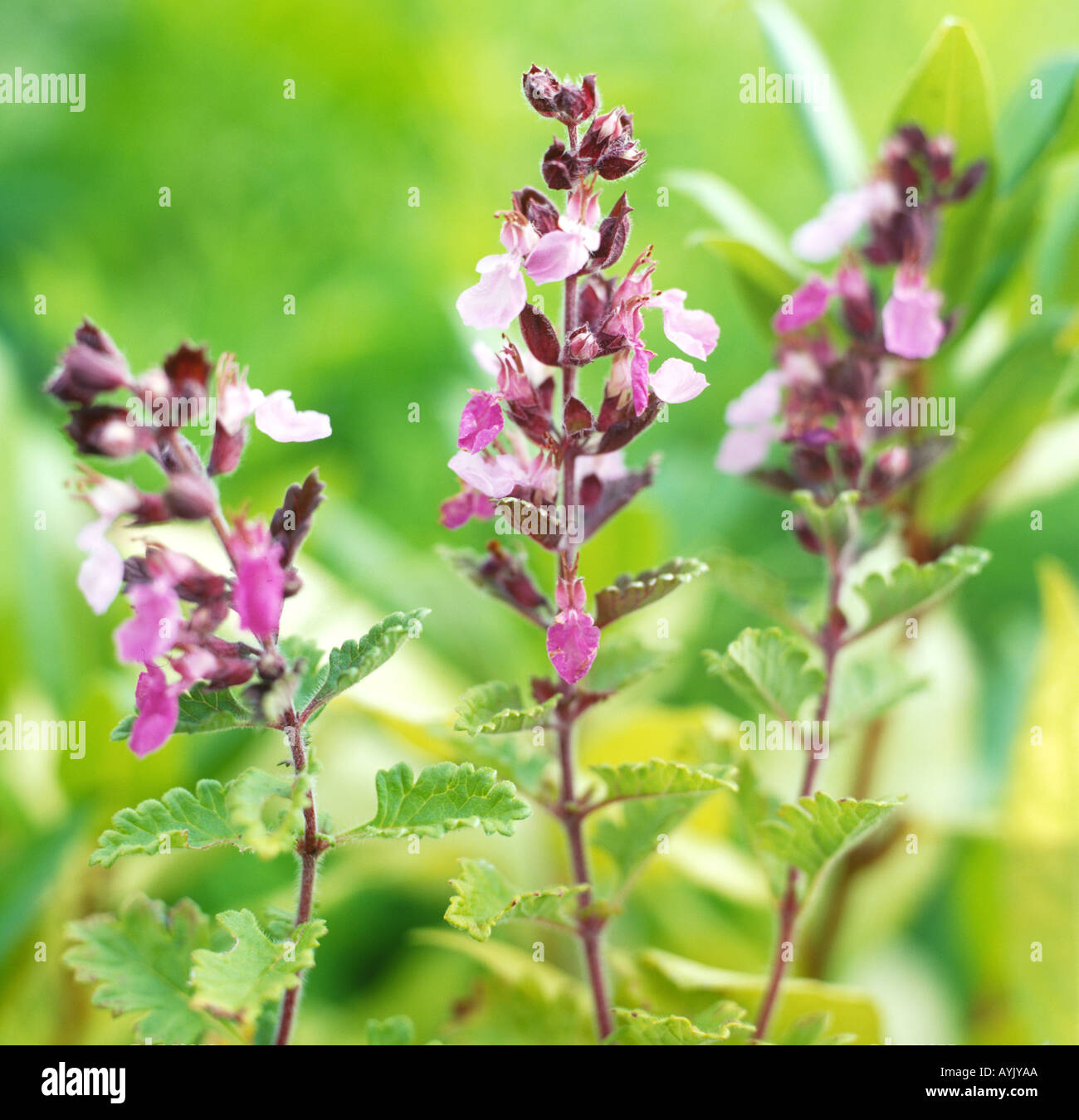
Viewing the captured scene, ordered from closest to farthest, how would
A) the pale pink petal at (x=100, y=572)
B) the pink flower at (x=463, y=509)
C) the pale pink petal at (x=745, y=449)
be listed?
the pale pink petal at (x=100, y=572)
the pink flower at (x=463, y=509)
the pale pink petal at (x=745, y=449)

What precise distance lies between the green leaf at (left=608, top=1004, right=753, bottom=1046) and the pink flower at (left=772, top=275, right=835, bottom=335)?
0.92 ft

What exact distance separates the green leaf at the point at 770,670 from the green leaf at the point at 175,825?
181 mm

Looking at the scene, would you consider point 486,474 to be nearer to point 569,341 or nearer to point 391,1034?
point 569,341

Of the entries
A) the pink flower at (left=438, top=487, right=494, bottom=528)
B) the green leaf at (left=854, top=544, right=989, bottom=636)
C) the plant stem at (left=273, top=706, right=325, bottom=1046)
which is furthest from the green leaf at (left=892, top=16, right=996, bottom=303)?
the plant stem at (left=273, top=706, right=325, bottom=1046)

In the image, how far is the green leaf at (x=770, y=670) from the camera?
433mm

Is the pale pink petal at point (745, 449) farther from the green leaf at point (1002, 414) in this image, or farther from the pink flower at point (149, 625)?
the pink flower at point (149, 625)

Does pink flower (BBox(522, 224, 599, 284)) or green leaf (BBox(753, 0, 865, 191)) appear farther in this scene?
green leaf (BBox(753, 0, 865, 191))

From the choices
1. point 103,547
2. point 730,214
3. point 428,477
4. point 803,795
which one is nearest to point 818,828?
point 803,795

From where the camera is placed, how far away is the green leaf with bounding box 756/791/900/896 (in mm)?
396

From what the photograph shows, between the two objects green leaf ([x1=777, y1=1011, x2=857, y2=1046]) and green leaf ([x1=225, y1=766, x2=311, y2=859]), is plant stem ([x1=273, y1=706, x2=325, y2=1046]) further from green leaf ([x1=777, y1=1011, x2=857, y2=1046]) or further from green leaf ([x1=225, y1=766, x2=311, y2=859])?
green leaf ([x1=777, y1=1011, x2=857, y2=1046])

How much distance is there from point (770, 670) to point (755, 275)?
26 cm

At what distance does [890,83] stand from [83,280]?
93 centimetres

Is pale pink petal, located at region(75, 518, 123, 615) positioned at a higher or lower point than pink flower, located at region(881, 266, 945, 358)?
lower

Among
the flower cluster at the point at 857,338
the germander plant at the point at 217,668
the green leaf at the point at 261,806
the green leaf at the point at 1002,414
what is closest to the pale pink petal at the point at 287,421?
the germander plant at the point at 217,668
